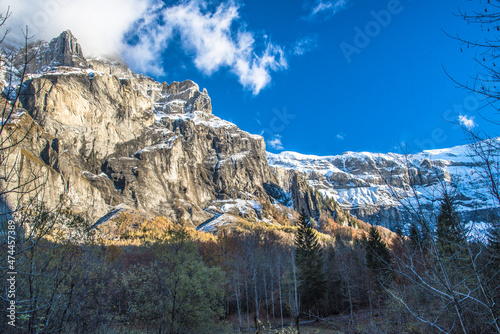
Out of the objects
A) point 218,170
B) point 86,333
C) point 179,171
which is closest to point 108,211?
point 179,171

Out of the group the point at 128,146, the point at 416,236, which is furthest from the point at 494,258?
the point at 128,146

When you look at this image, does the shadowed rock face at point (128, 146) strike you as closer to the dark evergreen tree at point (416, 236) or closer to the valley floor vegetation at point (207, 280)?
the valley floor vegetation at point (207, 280)

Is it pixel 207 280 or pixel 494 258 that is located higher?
pixel 494 258

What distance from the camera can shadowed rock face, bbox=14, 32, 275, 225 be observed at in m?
123

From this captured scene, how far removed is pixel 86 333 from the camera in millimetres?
7484

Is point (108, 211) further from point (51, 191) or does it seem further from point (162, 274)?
point (162, 274)

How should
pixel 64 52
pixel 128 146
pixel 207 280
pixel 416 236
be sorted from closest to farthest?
1. pixel 416 236
2. pixel 207 280
3. pixel 128 146
4. pixel 64 52

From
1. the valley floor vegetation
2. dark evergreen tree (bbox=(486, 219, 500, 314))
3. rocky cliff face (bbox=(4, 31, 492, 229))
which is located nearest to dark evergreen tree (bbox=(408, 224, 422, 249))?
the valley floor vegetation

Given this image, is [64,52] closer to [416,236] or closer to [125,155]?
[125,155]

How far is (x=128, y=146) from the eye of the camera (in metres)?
147

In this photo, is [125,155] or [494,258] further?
[125,155]

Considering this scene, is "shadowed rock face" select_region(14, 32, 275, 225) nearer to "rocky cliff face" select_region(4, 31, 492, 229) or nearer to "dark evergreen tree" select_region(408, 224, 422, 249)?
"rocky cliff face" select_region(4, 31, 492, 229)

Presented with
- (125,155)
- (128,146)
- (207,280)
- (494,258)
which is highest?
(128,146)

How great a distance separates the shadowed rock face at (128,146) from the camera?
12256cm
